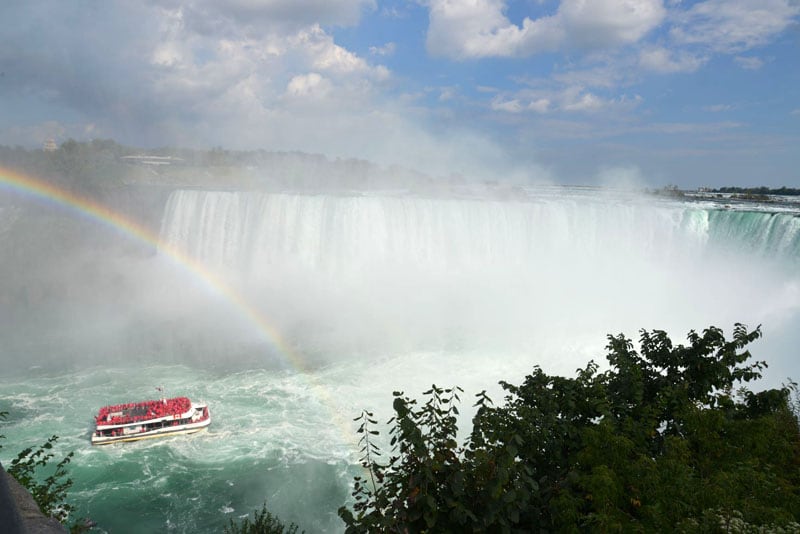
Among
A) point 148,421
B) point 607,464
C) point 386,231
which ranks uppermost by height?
point 607,464

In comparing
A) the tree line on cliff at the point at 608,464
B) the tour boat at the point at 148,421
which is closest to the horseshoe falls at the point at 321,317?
the tour boat at the point at 148,421

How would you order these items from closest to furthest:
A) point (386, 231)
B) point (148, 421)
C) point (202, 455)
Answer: point (202, 455) < point (148, 421) < point (386, 231)

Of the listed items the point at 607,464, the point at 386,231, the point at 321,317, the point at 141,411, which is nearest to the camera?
the point at 607,464

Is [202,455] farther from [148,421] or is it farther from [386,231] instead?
[386,231]

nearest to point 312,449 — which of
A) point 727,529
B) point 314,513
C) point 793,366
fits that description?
point 314,513

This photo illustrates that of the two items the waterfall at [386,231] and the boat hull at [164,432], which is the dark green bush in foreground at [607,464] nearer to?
the boat hull at [164,432]

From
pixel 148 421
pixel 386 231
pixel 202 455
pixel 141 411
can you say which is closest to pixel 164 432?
pixel 148 421
